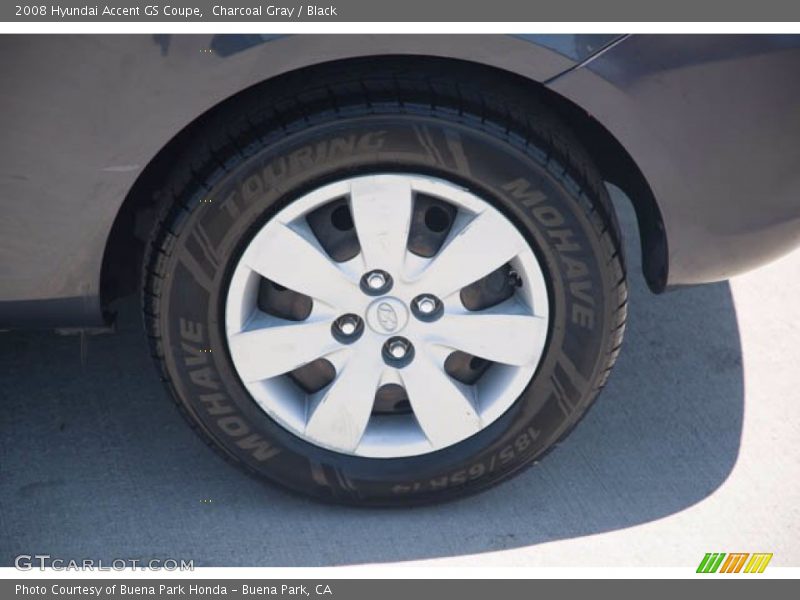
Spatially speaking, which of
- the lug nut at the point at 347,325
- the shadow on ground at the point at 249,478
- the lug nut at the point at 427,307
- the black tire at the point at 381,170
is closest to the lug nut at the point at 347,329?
the lug nut at the point at 347,325

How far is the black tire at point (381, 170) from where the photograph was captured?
2072 millimetres

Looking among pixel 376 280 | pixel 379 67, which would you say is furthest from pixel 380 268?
pixel 379 67

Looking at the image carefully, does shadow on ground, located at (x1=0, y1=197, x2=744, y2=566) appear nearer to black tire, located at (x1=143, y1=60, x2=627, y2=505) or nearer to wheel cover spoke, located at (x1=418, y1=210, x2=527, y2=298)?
black tire, located at (x1=143, y1=60, x2=627, y2=505)

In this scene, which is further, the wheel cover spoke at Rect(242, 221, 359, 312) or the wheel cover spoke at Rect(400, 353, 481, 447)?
the wheel cover spoke at Rect(400, 353, 481, 447)

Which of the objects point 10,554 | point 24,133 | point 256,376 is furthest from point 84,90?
point 10,554

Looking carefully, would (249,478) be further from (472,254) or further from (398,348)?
(472,254)

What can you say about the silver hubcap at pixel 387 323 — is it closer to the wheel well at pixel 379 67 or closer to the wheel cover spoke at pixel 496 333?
the wheel cover spoke at pixel 496 333

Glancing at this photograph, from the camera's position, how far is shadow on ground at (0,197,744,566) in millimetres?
2359

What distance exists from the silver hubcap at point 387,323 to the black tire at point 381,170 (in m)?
0.03

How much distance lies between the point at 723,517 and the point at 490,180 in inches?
37.7

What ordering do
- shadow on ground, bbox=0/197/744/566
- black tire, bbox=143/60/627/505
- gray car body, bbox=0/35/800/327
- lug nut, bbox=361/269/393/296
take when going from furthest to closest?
shadow on ground, bbox=0/197/744/566 → lug nut, bbox=361/269/393/296 → black tire, bbox=143/60/627/505 → gray car body, bbox=0/35/800/327

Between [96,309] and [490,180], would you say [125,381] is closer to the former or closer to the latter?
[96,309]

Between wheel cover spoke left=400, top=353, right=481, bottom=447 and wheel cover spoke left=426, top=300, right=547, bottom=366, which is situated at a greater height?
wheel cover spoke left=426, top=300, right=547, bottom=366

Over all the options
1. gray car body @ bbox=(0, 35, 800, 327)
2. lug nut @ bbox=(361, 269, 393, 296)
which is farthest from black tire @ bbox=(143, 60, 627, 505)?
lug nut @ bbox=(361, 269, 393, 296)
